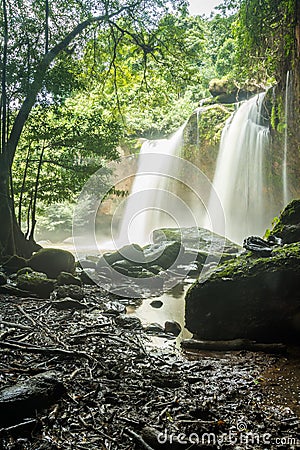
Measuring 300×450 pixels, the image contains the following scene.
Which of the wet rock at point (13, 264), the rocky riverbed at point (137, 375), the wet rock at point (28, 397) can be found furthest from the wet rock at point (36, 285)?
the wet rock at point (28, 397)

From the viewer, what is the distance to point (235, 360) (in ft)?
10.8

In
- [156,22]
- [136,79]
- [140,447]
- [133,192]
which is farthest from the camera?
[133,192]

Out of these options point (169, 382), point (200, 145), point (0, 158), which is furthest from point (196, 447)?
point (200, 145)

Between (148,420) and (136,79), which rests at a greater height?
(136,79)

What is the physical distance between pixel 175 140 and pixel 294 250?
46.5ft

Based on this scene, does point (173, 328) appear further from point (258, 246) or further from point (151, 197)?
point (151, 197)

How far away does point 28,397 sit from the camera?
1995 millimetres

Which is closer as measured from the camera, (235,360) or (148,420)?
(148,420)

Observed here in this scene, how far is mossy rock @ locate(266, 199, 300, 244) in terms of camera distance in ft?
19.4

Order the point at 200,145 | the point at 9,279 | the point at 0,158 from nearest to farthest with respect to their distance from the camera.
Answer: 1. the point at 9,279
2. the point at 0,158
3. the point at 200,145

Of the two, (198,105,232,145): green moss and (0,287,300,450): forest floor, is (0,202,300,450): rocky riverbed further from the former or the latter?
(198,105,232,145): green moss

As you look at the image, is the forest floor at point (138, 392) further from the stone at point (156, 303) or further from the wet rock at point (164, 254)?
the wet rock at point (164, 254)

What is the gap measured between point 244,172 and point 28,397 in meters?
13.5

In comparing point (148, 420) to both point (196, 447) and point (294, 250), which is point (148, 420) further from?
point (294, 250)
